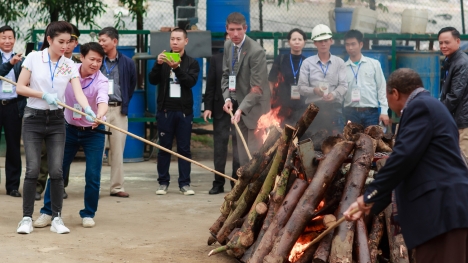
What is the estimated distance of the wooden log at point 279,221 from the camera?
6.26m

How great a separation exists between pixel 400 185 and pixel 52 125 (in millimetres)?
4017

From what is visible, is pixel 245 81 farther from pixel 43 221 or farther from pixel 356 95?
pixel 43 221

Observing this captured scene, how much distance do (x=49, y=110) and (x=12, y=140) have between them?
8.45 ft

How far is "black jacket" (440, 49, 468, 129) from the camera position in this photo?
29.6 feet

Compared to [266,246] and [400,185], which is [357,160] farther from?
[400,185]

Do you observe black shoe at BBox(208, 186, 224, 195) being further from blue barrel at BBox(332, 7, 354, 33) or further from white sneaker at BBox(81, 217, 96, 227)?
blue barrel at BBox(332, 7, 354, 33)

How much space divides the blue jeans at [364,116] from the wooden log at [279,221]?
3782 mm

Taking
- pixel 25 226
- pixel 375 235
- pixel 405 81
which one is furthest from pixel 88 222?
pixel 405 81

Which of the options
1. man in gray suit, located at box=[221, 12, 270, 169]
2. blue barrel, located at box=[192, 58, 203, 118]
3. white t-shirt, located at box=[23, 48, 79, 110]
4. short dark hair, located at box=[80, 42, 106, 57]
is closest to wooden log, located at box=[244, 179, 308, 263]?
white t-shirt, located at box=[23, 48, 79, 110]

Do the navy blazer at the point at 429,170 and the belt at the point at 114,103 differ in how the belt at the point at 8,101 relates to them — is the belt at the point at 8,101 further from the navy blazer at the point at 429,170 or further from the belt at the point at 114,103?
the navy blazer at the point at 429,170

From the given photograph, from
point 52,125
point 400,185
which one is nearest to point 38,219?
point 52,125

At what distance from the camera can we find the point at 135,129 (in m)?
13.0

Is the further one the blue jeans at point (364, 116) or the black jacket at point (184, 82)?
the blue jeans at point (364, 116)

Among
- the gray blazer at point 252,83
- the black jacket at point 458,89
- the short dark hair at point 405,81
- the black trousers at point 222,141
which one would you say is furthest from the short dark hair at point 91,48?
the black jacket at point 458,89
